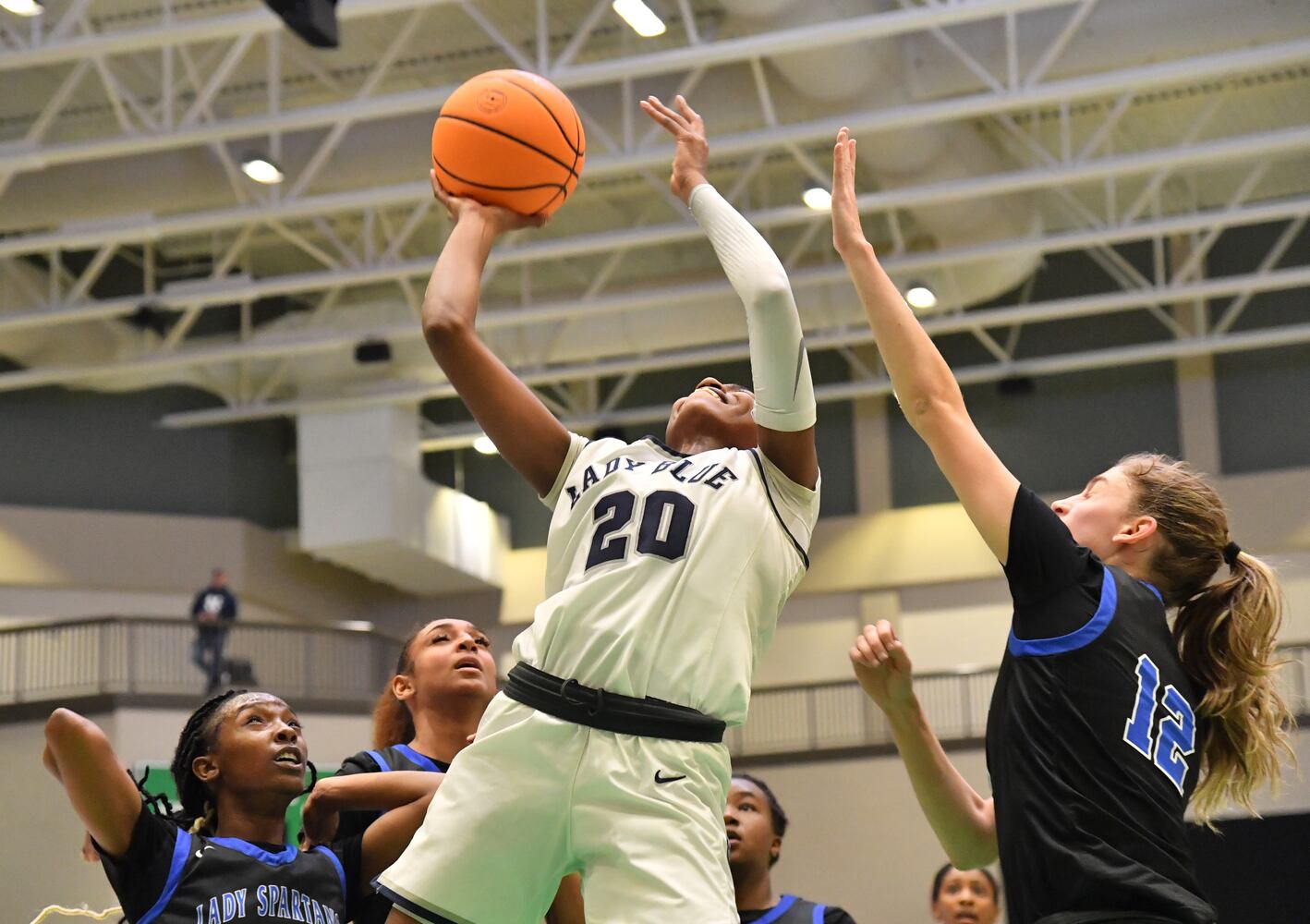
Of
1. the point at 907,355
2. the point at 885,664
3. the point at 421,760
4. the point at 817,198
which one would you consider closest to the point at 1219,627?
the point at 885,664

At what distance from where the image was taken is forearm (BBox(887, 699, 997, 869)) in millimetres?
3551

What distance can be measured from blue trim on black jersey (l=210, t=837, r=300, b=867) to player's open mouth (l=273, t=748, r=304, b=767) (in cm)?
20

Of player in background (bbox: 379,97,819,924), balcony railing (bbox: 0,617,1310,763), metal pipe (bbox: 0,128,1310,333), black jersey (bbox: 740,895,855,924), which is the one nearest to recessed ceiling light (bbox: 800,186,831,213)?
metal pipe (bbox: 0,128,1310,333)

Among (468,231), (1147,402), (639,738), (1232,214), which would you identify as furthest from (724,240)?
(1147,402)

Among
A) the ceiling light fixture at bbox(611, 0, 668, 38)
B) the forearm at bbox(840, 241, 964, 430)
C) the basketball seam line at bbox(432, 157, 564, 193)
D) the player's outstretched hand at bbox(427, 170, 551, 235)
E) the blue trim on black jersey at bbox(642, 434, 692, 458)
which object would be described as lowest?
the blue trim on black jersey at bbox(642, 434, 692, 458)

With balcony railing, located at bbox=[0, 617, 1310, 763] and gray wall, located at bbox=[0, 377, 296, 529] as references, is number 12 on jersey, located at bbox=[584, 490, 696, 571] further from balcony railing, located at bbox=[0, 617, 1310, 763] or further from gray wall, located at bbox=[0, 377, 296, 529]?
gray wall, located at bbox=[0, 377, 296, 529]

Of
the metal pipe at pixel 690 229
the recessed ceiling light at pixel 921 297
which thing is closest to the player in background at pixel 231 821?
the metal pipe at pixel 690 229

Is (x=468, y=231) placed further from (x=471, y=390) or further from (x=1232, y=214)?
(x=1232, y=214)

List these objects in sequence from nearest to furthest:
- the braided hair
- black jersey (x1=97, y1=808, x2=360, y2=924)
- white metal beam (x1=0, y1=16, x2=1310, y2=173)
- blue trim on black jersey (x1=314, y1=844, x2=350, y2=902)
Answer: black jersey (x1=97, y1=808, x2=360, y2=924) < blue trim on black jersey (x1=314, y1=844, x2=350, y2=902) < the braided hair < white metal beam (x1=0, y1=16, x2=1310, y2=173)

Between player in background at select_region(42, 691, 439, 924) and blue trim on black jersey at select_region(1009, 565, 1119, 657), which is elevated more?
blue trim on black jersey at select_region(1009, 565, 1119, 657)

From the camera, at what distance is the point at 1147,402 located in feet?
70.7

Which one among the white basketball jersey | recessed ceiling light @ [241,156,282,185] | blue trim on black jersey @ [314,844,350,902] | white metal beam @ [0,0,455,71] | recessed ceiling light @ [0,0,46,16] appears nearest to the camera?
the white basketball jersey

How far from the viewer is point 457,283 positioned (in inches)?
140

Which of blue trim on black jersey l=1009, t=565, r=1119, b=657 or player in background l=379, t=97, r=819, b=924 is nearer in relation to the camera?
blue trim on black jersey l=1009, t=565, r=1119, b=657
